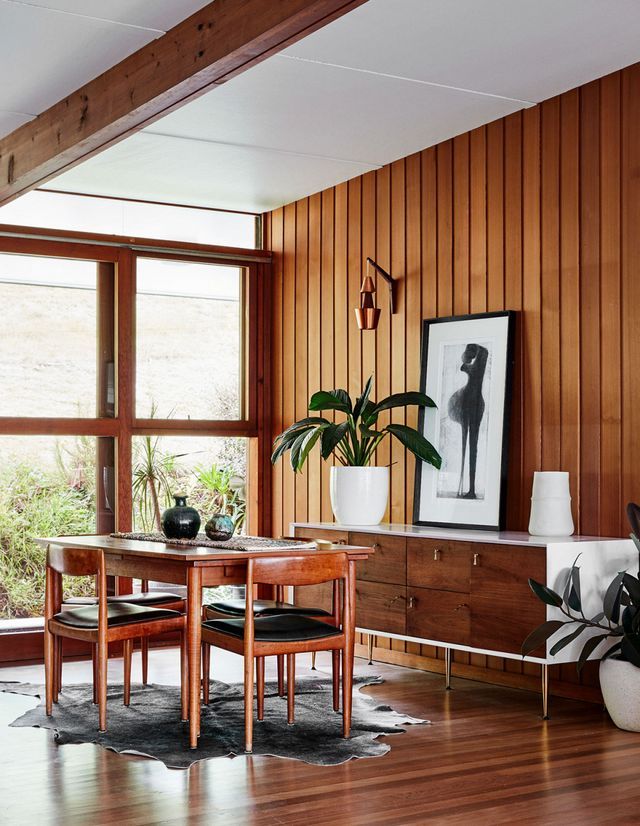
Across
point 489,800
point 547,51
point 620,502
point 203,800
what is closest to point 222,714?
point 203,800

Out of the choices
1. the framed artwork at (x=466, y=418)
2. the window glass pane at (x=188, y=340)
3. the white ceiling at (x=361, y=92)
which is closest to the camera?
the white ceiling at (x=361, y=92)

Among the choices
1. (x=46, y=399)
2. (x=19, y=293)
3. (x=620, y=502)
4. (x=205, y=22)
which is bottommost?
(x=620, y=502)

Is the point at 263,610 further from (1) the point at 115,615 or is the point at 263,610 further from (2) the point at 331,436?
(2) the point at 331,436

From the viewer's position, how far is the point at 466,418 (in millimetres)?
6109

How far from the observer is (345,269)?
737 centimetres

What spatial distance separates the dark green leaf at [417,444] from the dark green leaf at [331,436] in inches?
11.5

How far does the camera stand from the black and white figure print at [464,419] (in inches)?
236

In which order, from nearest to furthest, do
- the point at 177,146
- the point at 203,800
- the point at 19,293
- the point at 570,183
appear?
the point at 203,800 → the point at 570,183 → the point at 177,146 → the point at 19,293

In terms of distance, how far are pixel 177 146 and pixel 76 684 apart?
121 inches

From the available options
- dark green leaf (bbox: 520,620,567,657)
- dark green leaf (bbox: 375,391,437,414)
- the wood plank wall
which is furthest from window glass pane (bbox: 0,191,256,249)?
dark green leaf (bbox: 520,620,567,657)

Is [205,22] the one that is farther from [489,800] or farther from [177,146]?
[489,800]

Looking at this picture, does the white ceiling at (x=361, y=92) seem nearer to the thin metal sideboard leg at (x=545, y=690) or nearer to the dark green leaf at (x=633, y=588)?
the dark green leaf at (x=633, y=588)

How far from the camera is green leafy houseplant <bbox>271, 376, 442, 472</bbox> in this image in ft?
20.4

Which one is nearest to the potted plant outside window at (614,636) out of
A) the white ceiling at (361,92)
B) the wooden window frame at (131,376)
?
the white ceiling at (361,92)
